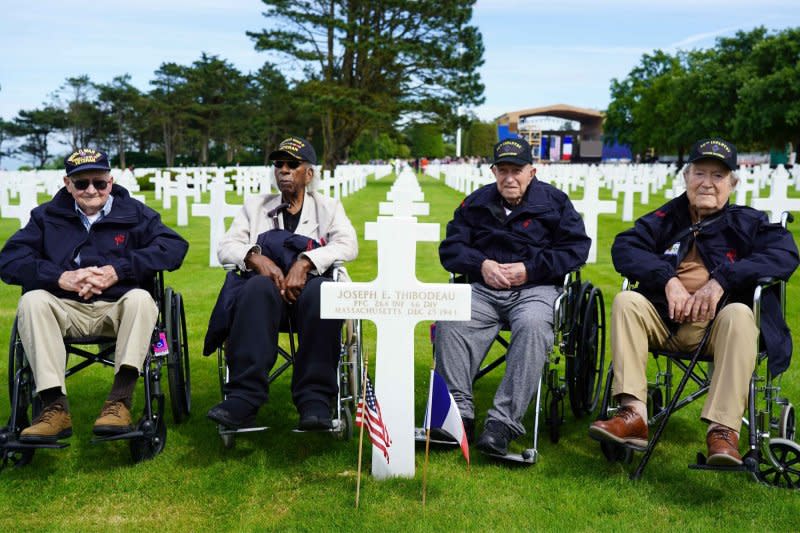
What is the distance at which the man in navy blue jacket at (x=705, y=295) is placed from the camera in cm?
387

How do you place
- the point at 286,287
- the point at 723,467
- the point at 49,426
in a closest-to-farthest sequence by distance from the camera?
the point at 723,467 < the point at 49,426 < the point at 286,287

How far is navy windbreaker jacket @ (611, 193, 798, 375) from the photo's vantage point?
13.4 ft

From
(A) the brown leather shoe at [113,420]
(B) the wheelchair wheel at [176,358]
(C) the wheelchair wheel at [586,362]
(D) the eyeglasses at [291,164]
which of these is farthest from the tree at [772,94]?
(A) the brown leather shoe at [113,420]

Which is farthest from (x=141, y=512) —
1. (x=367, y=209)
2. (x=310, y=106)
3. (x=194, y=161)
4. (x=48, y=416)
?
(x=194, y=161)

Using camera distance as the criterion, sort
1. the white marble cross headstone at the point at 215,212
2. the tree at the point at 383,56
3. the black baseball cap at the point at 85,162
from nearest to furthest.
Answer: the black baseball cap at the point at 85,162
the white marble cross headstone at the point at 215,212
the tree at the point at 383,56

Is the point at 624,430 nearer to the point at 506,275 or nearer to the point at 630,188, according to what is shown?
the point at 506,275

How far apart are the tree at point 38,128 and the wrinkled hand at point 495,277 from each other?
8222 cm

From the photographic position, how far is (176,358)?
468cm

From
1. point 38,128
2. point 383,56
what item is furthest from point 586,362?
point 38,128

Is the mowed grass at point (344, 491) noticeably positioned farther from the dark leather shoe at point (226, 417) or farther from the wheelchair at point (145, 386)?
the dark leather shoe at point (226, 417)

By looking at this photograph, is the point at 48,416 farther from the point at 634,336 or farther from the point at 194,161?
the point at 194,161

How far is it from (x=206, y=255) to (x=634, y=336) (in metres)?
9.20

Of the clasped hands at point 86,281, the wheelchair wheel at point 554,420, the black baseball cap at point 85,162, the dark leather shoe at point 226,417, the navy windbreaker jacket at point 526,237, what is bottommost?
the wheelchair wheel at point 554,420

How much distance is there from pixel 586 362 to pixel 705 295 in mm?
1054
